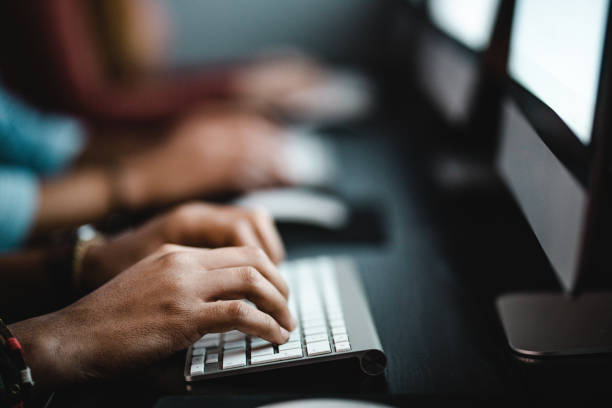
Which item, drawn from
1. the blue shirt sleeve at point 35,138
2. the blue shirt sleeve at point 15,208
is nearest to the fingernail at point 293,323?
the blue shirt sleeve at point 15,208

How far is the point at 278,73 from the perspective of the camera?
1569 millimetres

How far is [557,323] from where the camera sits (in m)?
0.50

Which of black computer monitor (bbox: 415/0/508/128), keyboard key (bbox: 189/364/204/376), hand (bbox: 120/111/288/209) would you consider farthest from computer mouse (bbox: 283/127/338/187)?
keyboard key (bbox: 189/364/204/376)

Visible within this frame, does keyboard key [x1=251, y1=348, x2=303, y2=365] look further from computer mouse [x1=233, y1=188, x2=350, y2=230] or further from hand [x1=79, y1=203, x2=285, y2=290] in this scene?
computer mouse [x1=233, y1=188, x2=350, y2=230]

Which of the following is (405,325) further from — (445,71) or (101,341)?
(445,71)

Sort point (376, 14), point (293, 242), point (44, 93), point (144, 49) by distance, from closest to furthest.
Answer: point (293, 242) → point (44, 93) → point (144, 49) → point (376, 14)

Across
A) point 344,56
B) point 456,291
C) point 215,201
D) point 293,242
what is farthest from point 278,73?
point 456,291

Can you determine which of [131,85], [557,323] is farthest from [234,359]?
[131,85]

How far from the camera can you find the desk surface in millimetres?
447

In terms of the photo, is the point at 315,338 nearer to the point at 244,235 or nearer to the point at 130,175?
the point at 244,235

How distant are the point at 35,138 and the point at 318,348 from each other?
3.05 ft

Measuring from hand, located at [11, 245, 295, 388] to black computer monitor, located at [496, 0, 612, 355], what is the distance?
230 millimetres

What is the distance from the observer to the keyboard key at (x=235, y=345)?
1.56 feet

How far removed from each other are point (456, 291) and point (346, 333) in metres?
0.19
